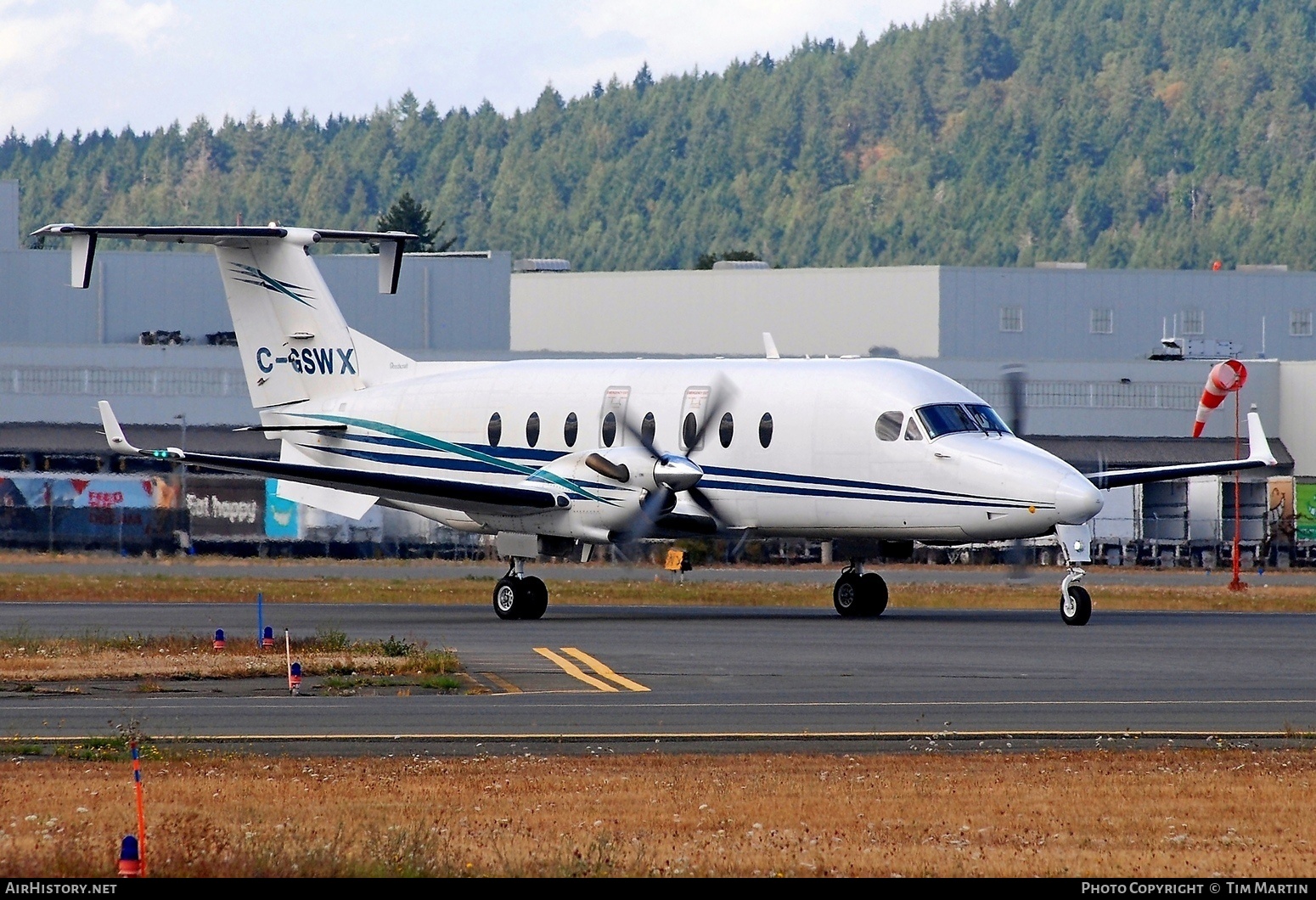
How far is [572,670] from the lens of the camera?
2388 centimetres

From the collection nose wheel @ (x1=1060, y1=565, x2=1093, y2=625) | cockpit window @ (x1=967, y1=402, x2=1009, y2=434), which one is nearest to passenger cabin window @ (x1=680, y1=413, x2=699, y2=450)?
cockpit window @ (x1=967, y1=402, x2=1009, y2=434)

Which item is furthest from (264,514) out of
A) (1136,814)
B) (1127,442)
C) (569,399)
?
(1136,814)

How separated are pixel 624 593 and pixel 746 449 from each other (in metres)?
10.9

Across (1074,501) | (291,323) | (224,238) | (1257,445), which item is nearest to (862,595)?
(1074,501)

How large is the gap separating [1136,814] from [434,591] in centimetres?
2972

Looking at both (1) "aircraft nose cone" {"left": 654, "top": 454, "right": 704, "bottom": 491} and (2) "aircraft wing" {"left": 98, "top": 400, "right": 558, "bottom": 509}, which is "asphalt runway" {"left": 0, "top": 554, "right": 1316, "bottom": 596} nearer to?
(2) "aircraft wing" {"left": 98, "top": 400, "right": 558, "bottom": 509}

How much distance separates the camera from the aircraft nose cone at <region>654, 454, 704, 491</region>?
3156 cm

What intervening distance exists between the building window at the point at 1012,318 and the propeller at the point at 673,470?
5223cm

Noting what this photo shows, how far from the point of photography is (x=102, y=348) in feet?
219

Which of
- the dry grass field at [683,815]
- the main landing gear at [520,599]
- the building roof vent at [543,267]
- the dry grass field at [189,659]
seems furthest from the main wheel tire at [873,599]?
the building roof vent at [543,267]

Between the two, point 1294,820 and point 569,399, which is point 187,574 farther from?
point 1294,820

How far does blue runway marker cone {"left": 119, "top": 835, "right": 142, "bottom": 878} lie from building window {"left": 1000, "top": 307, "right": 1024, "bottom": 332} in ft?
248

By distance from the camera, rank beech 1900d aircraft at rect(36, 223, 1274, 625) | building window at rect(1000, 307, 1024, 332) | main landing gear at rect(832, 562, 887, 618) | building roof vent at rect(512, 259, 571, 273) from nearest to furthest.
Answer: beech 1900d aircraft at rect(36, 223, 1274, 625), main landing gear at rect(832, 562, 887, 618), building window at rect(1000, 307, 1024, 332), building roof vent at rect(512, 259, 571, 273)

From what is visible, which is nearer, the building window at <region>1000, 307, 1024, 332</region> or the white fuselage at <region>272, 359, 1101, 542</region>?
the white fuselage at <region>272, 359, 1101, 542</region>
